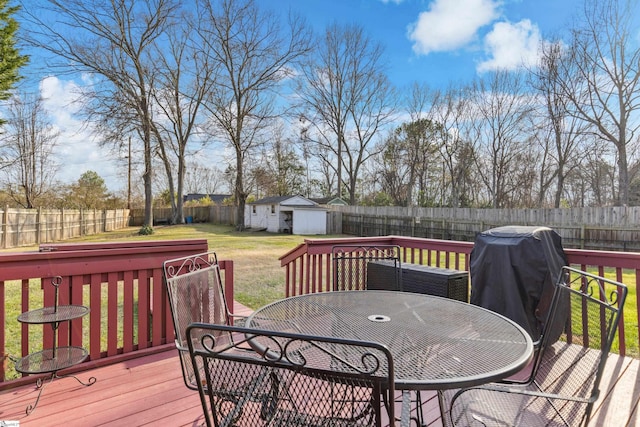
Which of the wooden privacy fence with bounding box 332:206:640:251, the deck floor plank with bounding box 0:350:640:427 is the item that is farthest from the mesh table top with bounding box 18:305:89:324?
the wooden privacy fence with bounding box 332:206:640:251

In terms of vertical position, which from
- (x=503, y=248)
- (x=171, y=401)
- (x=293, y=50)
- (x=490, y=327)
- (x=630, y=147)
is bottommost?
(x=171, y=401)

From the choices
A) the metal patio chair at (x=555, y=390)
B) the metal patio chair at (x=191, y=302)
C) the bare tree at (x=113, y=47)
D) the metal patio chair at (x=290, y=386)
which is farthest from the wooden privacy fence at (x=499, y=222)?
the bare tree at (x=113, y=47)

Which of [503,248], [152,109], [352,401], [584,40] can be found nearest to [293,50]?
[152,109]

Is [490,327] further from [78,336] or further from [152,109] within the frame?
[152,109]

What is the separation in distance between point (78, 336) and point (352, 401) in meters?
2.67

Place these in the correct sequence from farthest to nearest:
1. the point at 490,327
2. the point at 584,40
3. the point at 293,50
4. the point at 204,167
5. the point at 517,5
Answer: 1. the point at 204,167
2. the point at 293,50
3. the point at 584,40
4. the point at 517,5
5. the point at 490,327

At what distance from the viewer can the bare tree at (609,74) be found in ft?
38.2

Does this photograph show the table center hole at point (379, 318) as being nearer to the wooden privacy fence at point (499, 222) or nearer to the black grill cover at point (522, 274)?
the black grill cover at point (522, 274)

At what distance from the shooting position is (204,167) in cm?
3422

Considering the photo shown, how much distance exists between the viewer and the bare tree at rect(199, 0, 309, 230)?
59.5 ft

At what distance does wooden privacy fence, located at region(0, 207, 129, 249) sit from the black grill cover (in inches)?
596

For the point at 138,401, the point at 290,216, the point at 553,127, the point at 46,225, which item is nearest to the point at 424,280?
the point at 138,401

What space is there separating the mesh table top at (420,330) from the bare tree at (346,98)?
856 inches

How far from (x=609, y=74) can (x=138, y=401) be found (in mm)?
17090
